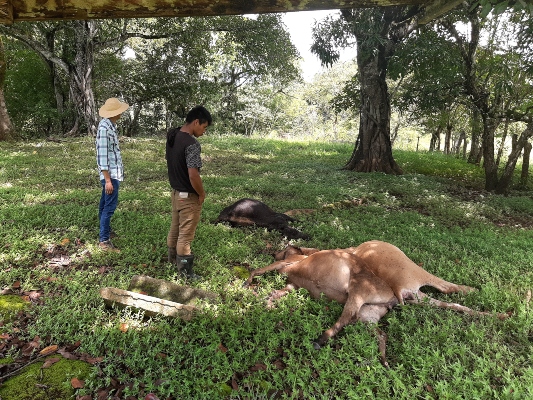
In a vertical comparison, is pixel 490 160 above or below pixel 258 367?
above

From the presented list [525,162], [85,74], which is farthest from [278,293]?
[85,74]

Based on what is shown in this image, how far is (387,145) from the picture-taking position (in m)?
11.6

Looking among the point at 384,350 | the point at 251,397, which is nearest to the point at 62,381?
the point at 251,397

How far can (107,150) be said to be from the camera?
15.4 feet

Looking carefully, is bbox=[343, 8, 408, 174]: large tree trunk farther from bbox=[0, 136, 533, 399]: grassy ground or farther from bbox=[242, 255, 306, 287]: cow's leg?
bbox=[242, 255, 306, 287]: cow's leg

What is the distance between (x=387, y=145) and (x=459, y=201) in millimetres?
3972

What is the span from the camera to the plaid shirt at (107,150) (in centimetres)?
464

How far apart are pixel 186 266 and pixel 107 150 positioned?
196 cm

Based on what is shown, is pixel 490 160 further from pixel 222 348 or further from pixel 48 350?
pixel 48 350

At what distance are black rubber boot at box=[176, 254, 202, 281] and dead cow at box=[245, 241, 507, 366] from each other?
652mm

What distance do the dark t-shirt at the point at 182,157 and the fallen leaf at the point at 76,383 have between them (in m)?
2.03

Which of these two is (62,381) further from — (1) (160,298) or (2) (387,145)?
(2) (387,145)

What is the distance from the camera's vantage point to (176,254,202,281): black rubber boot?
4082mm

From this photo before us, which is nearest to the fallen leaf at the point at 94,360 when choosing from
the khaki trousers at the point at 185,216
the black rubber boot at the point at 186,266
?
the black rubber boot at the point at 186,266
